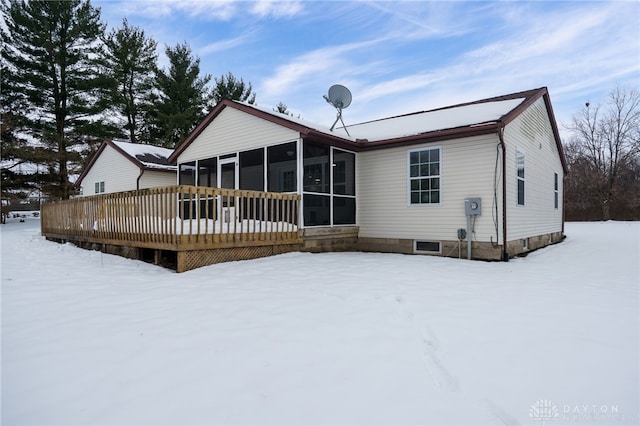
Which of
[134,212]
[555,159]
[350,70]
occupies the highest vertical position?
[350,70]

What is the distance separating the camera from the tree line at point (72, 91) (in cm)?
1986

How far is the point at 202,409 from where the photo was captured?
1.99m

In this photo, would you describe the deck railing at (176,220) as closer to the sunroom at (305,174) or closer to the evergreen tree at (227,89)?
the sunroom at (305,174)

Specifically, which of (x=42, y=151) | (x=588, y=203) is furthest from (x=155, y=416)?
(x=588, y=203)

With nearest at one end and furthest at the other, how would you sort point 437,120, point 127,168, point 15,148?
point 437,120
point 127,168
point 15,148

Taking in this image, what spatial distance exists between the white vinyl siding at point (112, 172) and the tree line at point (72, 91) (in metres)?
4.45

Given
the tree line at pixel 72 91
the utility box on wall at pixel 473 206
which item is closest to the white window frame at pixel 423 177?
the utility box on wall at pixel 473 206

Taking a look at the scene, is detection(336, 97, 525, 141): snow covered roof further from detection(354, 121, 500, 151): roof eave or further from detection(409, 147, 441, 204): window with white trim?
detection(409, 147, 441, 204): window with white trim

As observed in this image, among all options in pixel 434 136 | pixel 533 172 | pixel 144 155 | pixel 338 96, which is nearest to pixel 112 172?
pixel 144 155

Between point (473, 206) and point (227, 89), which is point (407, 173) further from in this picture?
point (227, 89)

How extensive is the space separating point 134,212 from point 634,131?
3310 centimetres

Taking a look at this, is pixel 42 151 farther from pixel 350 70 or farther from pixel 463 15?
pixel 463 15

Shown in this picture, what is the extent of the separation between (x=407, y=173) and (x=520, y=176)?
9.07 feet

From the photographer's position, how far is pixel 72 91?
2125 cm
